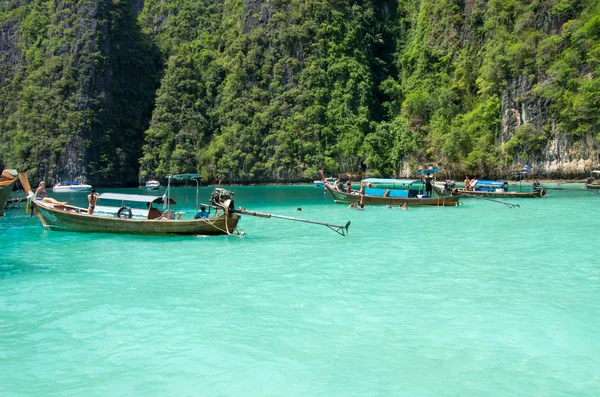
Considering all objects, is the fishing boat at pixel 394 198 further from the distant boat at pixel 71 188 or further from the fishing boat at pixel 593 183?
the distant boat at pixel 71 188

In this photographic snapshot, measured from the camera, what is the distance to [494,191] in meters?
37.9

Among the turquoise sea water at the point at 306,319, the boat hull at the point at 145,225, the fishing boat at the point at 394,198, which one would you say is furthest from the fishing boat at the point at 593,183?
the boat hull at the point at 145,225

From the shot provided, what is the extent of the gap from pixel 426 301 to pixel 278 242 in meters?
9.10

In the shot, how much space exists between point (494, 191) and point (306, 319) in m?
32.2

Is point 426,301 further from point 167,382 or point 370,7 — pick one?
point 370,7

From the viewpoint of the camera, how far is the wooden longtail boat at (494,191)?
36.0 metres

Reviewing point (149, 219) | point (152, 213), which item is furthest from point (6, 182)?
point (149, 219)

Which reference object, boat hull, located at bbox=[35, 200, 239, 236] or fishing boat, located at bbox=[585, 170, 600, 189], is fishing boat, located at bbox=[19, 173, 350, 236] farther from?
fishing boat, located at bbox=[585, 170, 600, 189]

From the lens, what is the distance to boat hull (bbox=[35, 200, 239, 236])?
19.7m

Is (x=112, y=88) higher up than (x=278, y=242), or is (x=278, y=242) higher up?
(x=112, y=88)

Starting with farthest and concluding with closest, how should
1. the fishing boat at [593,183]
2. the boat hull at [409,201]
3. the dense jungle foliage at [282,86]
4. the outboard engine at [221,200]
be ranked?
the dense jungle foliage at [282,86] → the fishing boat at [593,183] → the boat hull at [409,201] → the outboard engine at [221,200]

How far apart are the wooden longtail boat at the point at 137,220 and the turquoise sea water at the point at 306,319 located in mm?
2023

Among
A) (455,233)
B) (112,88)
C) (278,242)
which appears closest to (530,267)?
(455,233)

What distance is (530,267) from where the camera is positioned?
527 inches
